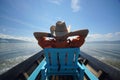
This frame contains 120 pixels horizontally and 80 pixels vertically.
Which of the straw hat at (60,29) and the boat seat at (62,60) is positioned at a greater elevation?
the straw hat at (60,29)

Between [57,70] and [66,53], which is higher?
[66,53]

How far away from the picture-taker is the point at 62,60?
2.03 m

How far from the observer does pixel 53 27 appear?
2.25 meters

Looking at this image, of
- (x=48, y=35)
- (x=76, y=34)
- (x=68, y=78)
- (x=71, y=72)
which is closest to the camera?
(x=76, y=34)

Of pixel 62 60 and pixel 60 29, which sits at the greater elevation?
pixel 60 29

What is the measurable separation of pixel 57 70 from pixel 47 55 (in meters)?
0.47

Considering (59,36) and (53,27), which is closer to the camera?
(59,36)

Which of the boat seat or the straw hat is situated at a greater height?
the straw hat

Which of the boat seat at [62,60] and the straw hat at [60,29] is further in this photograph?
the straw hat at [60,29]

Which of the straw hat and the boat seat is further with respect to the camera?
the straw hat

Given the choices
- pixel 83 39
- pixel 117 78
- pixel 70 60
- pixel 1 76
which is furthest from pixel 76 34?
pixel 1 76

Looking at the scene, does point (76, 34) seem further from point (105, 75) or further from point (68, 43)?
point (105, 75)

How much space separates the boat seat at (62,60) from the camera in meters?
1.88

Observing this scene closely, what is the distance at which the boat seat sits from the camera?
1.88 m
